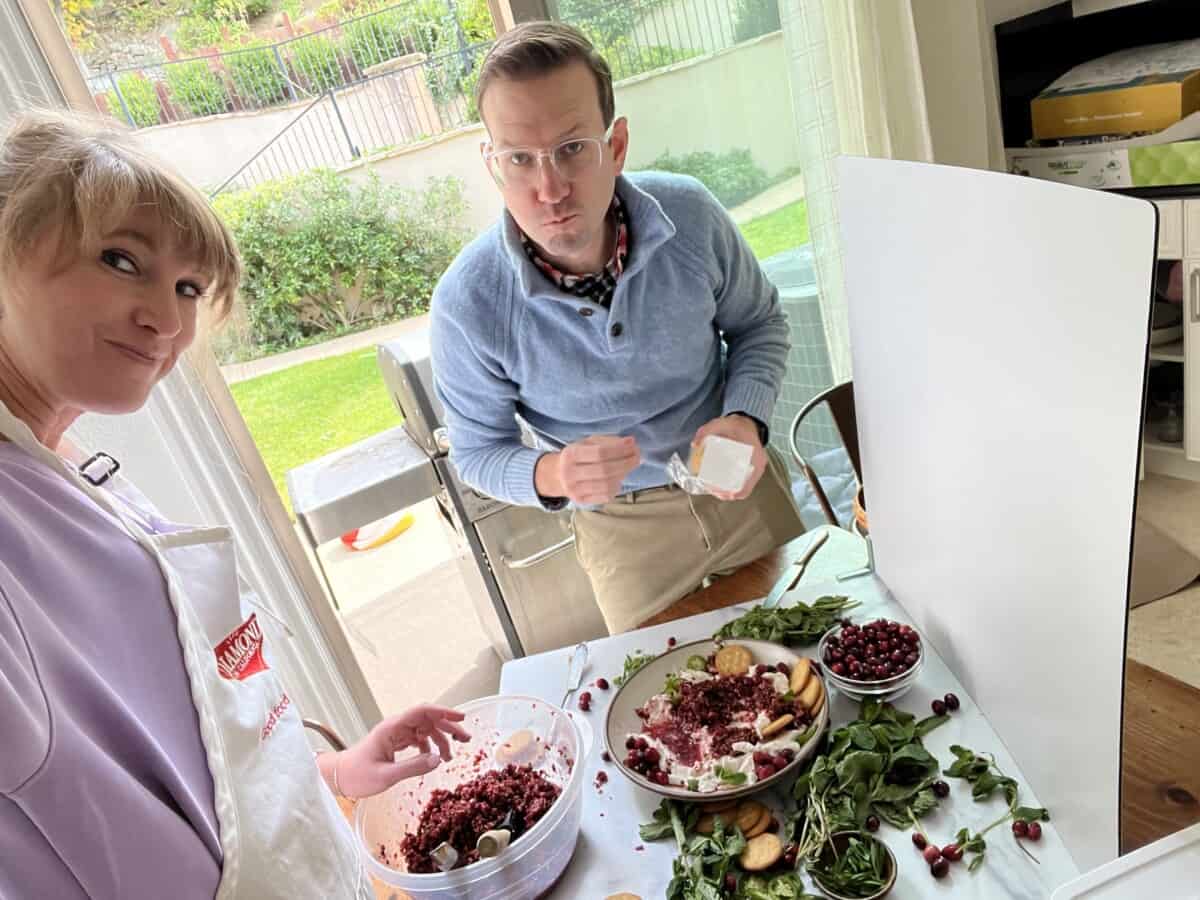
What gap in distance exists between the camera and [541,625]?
238 cm

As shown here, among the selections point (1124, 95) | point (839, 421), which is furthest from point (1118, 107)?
point (839, 421)

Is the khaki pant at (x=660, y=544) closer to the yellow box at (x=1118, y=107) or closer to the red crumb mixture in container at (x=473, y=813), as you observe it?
the red crumb mixture in container at (x=473, y=813)

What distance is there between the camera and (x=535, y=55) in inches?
48.3

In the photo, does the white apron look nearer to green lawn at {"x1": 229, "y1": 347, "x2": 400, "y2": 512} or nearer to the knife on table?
the knife on table

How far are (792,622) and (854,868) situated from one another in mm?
393

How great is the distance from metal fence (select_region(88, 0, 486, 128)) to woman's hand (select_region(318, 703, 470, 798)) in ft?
4.16

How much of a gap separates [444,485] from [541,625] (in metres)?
0.50

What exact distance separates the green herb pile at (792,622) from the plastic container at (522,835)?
27 cm

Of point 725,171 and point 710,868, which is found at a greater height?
point 725,171

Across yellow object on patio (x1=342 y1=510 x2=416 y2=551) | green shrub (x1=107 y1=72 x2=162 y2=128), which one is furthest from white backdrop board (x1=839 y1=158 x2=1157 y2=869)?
yellow object on patio (x1=342 y1=510 x2=416 y2=551)

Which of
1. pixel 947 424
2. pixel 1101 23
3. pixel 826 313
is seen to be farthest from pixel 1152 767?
pixel 1101 23

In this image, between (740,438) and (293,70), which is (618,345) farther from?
(293,70)

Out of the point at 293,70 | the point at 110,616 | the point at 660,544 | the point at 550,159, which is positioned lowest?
the point at 660,544

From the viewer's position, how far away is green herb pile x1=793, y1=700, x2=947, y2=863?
861 millimetres
